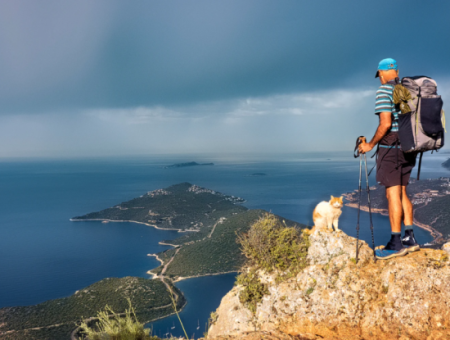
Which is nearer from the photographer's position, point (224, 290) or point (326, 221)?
point (326, 221)

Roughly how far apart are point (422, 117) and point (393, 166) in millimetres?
951

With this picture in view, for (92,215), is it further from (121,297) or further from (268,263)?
(268,263)

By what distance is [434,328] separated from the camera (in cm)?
365

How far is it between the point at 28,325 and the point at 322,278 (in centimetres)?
4033

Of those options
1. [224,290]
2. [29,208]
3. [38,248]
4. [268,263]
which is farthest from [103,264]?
[29,208]

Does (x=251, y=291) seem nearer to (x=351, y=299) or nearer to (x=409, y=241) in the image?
(x=351, y=299)

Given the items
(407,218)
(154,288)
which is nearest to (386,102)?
(407,218)

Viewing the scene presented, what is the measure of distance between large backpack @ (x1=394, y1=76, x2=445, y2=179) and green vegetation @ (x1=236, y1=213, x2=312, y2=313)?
252cm

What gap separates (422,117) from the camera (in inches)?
162

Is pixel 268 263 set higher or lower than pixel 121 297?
higher

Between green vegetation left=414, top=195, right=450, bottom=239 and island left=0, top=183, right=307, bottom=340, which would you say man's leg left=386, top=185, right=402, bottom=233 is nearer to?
island left=0, top=183, right=307, bottom=340

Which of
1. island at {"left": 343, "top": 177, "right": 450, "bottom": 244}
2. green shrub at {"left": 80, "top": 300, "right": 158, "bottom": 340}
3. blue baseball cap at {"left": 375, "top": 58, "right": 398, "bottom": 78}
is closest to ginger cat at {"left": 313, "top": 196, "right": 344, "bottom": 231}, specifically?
blue baseball cap at {"left": 375, "top": 58, "right": 398, "bottom": 78}

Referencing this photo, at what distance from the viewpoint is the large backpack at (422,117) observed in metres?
4.09

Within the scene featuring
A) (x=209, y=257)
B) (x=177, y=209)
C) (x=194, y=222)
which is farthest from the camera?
(x=177, y=209)
